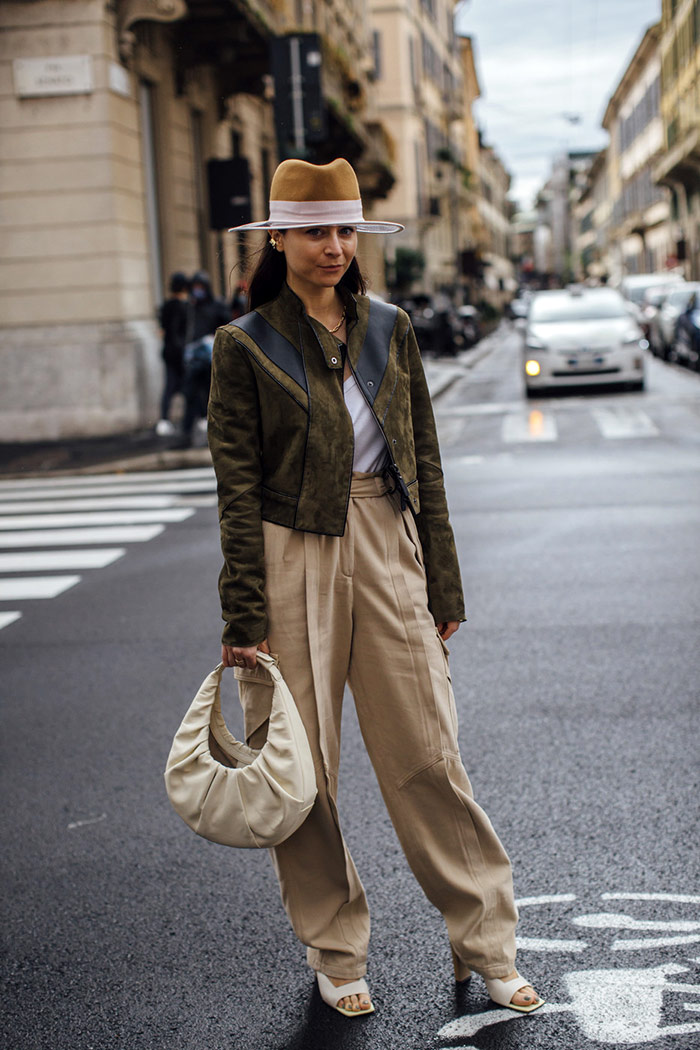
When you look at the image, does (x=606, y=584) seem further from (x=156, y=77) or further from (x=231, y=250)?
(x=231, y=250)

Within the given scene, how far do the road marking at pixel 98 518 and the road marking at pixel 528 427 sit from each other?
16.4 feet

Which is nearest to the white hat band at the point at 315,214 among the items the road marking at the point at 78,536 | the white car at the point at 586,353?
the road marking at the point at 78,536

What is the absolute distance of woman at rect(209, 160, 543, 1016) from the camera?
2.78 m

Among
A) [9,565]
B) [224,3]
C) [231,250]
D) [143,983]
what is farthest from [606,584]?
[231,250]

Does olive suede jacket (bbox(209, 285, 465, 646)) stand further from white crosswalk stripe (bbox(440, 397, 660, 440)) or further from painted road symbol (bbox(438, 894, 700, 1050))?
white crosswalk stripe (bbox(440, 397, 660, 440))

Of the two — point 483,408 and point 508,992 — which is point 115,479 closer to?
point 483,408

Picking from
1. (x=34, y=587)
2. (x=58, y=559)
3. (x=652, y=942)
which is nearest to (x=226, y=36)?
(x=58, y=559)

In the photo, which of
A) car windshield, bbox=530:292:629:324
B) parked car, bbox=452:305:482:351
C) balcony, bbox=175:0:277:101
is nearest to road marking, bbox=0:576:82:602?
balcony, bbox=175:0:277:101

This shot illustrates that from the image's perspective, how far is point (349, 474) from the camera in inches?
110

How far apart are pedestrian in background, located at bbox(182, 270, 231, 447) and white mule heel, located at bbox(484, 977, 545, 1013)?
1211cm

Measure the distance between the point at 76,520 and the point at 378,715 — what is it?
790 centimetres

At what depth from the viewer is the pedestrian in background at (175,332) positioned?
15.6 m

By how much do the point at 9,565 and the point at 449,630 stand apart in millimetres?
6329

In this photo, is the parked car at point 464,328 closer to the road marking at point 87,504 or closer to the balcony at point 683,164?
the balcony at point 683,164
